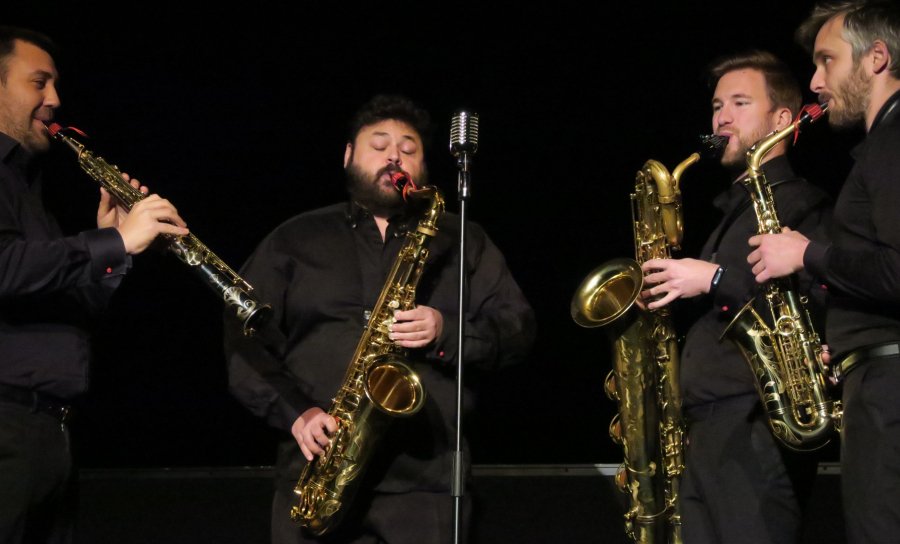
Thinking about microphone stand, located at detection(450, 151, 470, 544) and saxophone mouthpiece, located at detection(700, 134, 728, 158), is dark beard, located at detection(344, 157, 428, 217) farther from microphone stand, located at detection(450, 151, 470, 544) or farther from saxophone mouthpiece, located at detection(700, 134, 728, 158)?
saxophone mouthpiece, located at detection(700, 134, 728, 158)

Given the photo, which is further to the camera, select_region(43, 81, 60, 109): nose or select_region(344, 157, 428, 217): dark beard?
select_region(344, 157, 428, 217): dark beard

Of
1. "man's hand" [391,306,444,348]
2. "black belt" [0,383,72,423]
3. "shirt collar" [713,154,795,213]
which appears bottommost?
"black belt" [0,383,72,423]

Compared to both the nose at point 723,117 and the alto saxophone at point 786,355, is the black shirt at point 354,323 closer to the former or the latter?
the alto saxophone at point 786,355

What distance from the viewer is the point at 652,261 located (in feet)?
10.4

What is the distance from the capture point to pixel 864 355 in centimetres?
246

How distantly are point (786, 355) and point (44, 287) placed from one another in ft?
6.73

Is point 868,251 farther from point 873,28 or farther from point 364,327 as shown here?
point 364,327

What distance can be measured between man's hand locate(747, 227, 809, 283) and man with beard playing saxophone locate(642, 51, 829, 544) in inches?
10.4

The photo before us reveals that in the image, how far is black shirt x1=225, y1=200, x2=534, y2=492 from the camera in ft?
10.1

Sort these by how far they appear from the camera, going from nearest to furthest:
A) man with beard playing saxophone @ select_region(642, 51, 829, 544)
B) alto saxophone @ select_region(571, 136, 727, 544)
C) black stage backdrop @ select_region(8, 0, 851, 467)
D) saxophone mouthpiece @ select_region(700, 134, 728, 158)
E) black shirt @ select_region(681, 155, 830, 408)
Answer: man with beard playing saxophone @ select_region(642, 51, 829, 544), black shirt @ select_region(681, 155, 830, 408), saxophone mouthpiece @ select_region(700, 134, 728, 158), alto saxophone @ select_region(571, 136, 727, 544), black stage backdrop @ select_region(8, 0, 851, 467)

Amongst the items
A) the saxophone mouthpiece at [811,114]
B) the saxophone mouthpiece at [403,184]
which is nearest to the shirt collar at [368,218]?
the saxophone mouthpiece at [403,184]

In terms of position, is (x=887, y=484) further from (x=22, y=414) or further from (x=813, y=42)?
(x=22, y=414)

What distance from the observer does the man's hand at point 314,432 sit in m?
2.99

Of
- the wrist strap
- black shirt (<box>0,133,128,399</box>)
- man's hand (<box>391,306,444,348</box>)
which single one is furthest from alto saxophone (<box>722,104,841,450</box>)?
black shirt (<box>0,133,128,399</box>)
